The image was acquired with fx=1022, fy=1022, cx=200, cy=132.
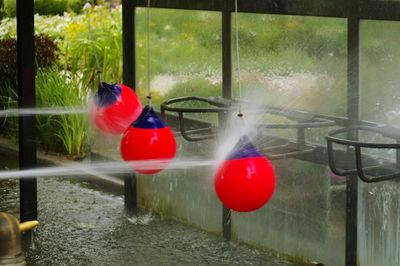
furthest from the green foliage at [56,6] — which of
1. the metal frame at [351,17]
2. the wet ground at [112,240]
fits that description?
the metal frame at [351,17]

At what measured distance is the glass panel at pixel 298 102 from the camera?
6.00 m

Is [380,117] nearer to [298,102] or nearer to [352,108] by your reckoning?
[352,108]

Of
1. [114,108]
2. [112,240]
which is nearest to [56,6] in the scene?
[112,240]

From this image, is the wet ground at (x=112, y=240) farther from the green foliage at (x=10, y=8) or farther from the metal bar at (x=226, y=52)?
the green foliage at (x=10, y=8)

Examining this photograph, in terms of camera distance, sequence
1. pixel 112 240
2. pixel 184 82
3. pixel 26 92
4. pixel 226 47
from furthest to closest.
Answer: pixel 184 82, pixel 112 240, pixel 226 47, pixel 26 92

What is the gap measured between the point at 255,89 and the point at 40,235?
2.00 metres

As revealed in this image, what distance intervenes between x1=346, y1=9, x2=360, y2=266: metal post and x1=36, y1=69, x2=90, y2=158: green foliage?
Result: 4503 mm

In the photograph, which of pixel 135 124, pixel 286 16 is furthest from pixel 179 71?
pixel 135 124

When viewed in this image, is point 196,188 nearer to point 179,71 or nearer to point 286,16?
point 179,71

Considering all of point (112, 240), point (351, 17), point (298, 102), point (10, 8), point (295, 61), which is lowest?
point (112, 240)

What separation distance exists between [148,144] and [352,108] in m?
1.50

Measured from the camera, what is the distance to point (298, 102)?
6.29 metres

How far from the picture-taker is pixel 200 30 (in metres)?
7.32

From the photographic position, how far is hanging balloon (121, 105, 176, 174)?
4809 millimetres
